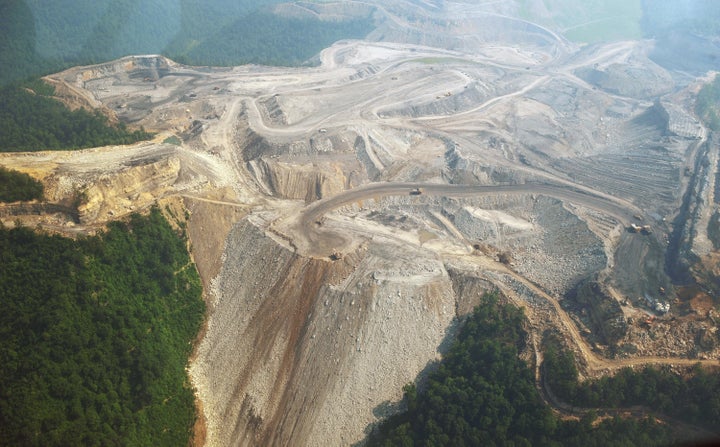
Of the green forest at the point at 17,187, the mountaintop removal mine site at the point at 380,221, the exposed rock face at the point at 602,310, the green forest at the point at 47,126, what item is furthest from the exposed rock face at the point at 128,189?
the exposed rock face at the point at 602,310

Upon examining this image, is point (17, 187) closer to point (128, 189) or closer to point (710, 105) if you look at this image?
point (128, 189)

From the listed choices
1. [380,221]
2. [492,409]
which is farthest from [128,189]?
[492,409]

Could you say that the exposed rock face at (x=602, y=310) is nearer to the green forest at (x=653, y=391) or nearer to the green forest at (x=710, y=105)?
the green forest at (x=653, y=391)

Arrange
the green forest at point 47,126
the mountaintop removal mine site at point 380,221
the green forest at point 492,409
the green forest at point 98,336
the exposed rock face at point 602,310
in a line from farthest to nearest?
the green forest at point 47,126, the mountaintop removal mine site at point 380,221, the exposed rock face at point 602,310, the green forest at point 492,409, the green forest at point 98,336

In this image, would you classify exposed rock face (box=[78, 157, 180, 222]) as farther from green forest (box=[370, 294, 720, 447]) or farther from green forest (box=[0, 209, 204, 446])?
green forest (box=[370, 294, 720, 447])

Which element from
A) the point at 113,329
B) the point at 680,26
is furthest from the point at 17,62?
the point at 680,26

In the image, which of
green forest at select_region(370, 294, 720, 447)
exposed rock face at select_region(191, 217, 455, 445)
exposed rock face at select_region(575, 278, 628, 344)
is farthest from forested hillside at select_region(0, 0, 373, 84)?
exposed rock face at select_region(575, 278, 628, 344)
